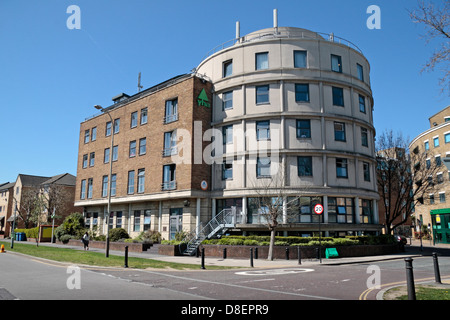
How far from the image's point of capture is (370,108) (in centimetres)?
3362

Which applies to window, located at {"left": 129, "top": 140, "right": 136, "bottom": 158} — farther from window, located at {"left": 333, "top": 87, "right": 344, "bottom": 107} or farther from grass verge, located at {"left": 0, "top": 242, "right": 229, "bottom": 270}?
window, located at {"left": 333, "top": 87, "right": 344, "bottom": 107}

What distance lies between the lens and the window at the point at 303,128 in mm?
29017

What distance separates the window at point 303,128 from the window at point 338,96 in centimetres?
332

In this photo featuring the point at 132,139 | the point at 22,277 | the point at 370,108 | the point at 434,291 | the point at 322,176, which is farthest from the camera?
the point at 132,139

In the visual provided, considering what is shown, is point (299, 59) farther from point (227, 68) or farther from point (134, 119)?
point (134, 119)

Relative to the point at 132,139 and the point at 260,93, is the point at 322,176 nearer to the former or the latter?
the point at 260,93

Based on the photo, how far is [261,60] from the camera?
3072 cm

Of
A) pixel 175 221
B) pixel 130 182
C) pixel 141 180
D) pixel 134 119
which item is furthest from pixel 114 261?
pixel 134 119

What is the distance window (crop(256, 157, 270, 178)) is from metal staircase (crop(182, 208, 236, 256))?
3.62 m

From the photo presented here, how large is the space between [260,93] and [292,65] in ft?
11.6

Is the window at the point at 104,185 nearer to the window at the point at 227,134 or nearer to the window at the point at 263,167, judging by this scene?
the window at the point at 227,134

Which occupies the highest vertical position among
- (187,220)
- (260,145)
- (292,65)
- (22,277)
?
(292,65)

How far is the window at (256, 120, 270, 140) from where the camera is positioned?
29391 millimetres
